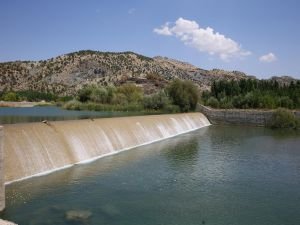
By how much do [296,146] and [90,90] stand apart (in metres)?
48.1

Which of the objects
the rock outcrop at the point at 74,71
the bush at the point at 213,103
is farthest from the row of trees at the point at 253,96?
the rock outcrop at the point at 74,71

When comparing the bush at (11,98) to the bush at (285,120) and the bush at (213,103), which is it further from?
the bush at (285,120)

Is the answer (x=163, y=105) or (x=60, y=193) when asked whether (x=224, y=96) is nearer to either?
(x=163, y=105)

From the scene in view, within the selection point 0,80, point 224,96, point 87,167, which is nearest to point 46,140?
point 87,167

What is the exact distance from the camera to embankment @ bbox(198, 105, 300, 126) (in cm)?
4424

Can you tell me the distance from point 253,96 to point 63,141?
42.8 meters

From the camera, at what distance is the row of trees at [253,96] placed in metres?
53.8

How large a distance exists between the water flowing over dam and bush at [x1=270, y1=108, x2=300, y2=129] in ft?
62.3

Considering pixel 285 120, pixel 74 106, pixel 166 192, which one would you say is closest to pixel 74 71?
pixel 74 106

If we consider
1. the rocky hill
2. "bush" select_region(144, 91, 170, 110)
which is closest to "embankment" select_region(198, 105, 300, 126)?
"bush" select_region(144, 91, 170, 110)

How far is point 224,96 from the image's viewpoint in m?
64.9

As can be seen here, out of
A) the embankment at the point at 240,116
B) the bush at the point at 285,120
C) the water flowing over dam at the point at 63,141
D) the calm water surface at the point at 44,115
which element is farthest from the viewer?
the embankment at the point at 240,116

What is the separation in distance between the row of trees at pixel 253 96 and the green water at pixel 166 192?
33218 mm

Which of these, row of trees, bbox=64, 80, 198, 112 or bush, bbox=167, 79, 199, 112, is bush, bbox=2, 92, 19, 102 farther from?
bush, bbox=167, 79, 199, 112
